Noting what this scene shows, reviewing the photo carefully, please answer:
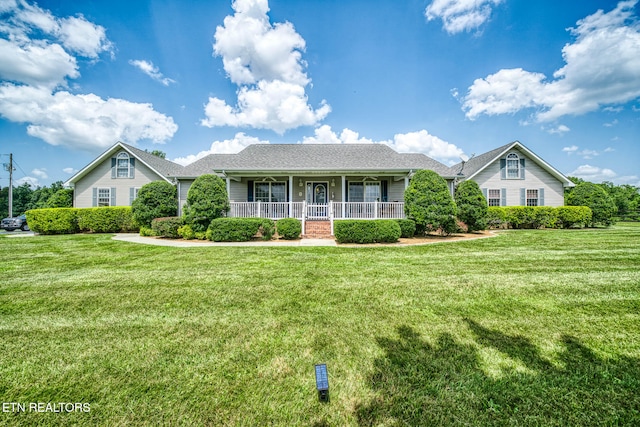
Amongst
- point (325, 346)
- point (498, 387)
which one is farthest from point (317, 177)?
point (498, 387)

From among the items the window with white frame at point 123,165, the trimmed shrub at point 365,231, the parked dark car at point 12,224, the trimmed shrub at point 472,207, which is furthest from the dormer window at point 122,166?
the trimmed shrub at point 472,207

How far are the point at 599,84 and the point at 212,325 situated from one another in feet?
86.1

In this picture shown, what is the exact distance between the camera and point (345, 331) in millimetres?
2834

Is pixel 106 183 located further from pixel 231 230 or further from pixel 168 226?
pixel 231 230

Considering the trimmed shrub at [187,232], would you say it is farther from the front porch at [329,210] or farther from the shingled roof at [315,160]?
the shingled roof at [315,160]

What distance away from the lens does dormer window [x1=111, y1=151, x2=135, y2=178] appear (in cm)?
1741

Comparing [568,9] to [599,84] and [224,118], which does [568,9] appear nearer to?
[599,84]

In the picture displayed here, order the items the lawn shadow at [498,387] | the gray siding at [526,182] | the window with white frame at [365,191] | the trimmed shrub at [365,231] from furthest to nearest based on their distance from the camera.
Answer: the gray siding at [526,182], the window with white frame at [365,191], the trimmed shrub at [365,231], the lawn shadow at [498,387]

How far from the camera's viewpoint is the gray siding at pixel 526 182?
17.8 m

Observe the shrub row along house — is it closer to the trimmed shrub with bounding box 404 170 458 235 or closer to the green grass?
the trimmed shrub with bounding box 404 170 458 235

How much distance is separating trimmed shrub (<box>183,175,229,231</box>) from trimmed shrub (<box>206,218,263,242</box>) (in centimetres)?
69

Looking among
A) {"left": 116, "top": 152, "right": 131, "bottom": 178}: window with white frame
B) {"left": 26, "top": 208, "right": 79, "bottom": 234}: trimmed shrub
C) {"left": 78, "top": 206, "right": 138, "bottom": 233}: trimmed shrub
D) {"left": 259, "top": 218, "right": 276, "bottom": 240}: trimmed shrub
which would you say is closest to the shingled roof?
{"left": 259, "top": 218, "right": 276, "bottom": 240}: trimmed shrub

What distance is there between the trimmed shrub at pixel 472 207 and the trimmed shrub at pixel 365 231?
5.32 metres

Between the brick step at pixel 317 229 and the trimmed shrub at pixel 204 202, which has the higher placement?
the trimmed shrub at pixel 204 202
